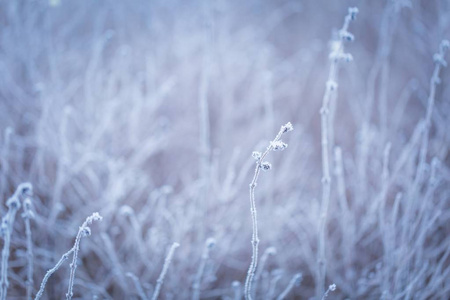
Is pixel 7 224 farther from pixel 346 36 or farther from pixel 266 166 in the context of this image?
pixel 346 36

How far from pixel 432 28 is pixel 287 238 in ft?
4.04

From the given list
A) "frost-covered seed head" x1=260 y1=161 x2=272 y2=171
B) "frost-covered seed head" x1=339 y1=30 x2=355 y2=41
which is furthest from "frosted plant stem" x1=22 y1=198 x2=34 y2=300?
"frost-covered seed head" x1=339 y1=30 x2=355 y2=41

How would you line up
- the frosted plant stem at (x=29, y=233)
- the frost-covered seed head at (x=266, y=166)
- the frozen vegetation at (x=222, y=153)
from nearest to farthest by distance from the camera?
the frost-covered seed head at (x=266, y=166) → the frosted plant stem at (x=29, y=233) → the frozen vegetation at (x=222, y=153)

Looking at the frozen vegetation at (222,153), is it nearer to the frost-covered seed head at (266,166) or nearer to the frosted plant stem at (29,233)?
the frosted plant stem at (29,233)

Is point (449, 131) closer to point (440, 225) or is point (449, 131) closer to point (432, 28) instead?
point (440, 225)

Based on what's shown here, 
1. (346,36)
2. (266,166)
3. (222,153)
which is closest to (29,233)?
(266,166)

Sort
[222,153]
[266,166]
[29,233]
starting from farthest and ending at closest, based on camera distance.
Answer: [222,153] < [29,233] < [266,166]

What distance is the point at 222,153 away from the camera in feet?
5.55

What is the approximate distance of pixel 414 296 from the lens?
1008 millimetres

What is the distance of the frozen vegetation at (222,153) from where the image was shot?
1098 millimetres

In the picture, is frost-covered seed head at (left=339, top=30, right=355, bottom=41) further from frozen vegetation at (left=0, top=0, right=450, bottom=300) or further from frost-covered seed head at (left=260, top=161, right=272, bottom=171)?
frost-covered seed head at (left=260, top=161, right=272, bottom=171)

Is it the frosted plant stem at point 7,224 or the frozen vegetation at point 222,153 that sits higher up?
the frozen vegetation at point 222,153

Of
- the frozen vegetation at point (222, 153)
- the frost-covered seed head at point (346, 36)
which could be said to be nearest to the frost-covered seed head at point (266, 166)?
the frozen vegetation at point (222, 153)

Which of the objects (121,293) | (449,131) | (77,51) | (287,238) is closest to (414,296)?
(287,238)
